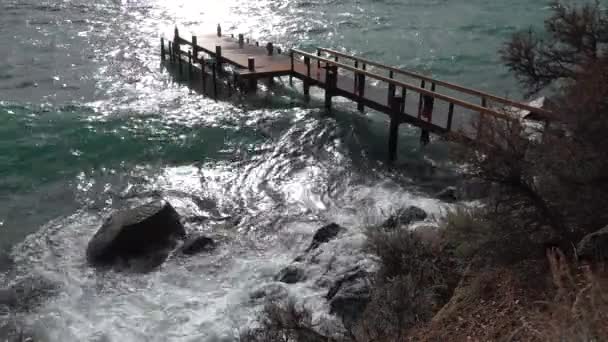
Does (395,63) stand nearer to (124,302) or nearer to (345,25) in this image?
(345,25)

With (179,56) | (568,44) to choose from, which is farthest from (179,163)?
(179,56)

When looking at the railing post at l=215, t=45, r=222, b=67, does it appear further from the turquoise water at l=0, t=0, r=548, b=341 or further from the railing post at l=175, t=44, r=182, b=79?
the railing post at l=175, t=44, r=182, b=79

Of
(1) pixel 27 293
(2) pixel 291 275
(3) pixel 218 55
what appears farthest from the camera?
(3) pixel 218 55

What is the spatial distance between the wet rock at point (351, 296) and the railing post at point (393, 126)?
20.6 ft

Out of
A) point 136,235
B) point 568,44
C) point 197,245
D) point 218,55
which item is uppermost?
point 568,44

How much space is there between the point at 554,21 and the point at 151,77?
608 inches

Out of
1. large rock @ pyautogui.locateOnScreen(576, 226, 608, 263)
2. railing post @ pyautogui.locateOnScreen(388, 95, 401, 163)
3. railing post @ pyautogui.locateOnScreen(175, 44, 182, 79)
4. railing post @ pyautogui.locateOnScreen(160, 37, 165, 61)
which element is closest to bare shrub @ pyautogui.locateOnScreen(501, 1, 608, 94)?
railing post @ pyautogui.locateOnScreen(388, 95, 401, 163)

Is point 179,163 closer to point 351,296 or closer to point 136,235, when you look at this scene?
point 136,235

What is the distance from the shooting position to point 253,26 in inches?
1266

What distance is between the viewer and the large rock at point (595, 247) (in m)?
5.38

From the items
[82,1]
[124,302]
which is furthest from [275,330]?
[82,1]

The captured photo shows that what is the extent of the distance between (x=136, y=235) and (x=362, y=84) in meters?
7.86

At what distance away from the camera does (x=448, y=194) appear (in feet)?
38.7

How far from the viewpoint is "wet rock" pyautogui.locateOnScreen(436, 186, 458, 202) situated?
11633 mm
